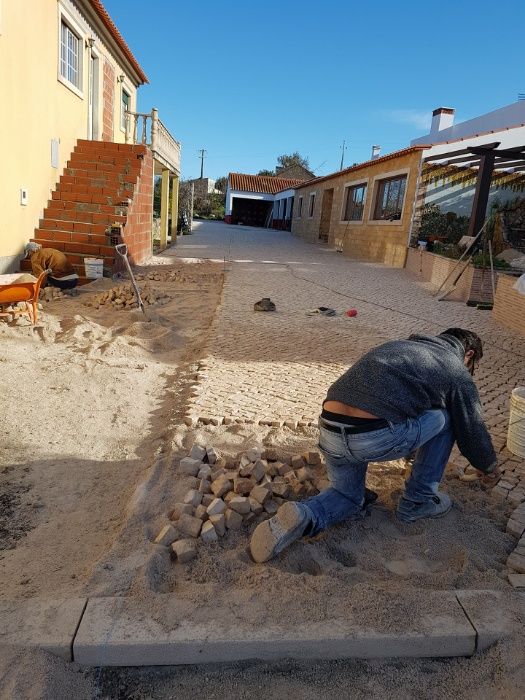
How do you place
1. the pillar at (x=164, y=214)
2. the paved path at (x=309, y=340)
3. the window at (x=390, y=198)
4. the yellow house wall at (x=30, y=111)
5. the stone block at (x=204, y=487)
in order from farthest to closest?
the pillar at (x=164, y=214) → the window at (x=390, y=198) → the yellow house wall at (x=30, y=111) → the paved path at (x=309, y=340) → the stone block at (x=204, y=487)

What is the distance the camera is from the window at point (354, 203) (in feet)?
68.7

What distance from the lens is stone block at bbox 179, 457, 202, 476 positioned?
3.50 m

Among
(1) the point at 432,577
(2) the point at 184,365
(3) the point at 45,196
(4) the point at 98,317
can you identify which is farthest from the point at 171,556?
(3) the point at 45,196

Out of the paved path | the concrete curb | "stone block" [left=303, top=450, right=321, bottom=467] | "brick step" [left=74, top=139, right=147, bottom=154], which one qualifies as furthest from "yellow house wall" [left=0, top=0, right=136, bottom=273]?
the concrete curb

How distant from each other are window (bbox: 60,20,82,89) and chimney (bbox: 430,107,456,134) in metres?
17.7

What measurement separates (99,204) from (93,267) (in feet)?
7.99

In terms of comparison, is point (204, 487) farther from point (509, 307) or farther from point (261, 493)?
point (509, 307)

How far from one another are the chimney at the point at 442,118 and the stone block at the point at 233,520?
2602 centimetres

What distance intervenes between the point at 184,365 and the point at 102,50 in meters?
12.2

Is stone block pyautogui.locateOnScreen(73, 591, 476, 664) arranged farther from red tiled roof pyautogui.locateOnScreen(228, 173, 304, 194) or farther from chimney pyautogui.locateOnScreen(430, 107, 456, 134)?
red tiled roof pyautogui.locateOnScreen(228, 173, 304, 194)

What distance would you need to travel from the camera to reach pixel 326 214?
87.6 feet

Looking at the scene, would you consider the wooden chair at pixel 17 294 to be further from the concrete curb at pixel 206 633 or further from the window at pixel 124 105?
the window at pixel 124 105

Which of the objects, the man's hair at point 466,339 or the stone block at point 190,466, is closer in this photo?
the man's hair at point 466,339

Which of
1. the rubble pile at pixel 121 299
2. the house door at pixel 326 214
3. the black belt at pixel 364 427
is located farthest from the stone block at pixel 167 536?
the house door at pixel 326 214
